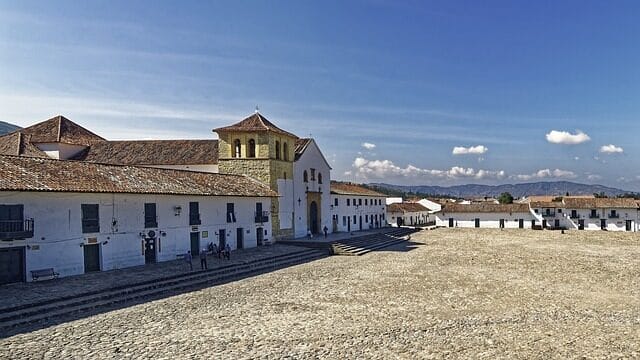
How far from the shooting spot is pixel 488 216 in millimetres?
60031

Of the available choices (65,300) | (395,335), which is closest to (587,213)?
(395,335)

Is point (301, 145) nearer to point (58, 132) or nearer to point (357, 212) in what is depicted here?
point (357, 212)

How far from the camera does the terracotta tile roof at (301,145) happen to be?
129 feet

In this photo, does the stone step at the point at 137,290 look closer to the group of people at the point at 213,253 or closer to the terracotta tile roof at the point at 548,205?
the group of people at the point at 213,253

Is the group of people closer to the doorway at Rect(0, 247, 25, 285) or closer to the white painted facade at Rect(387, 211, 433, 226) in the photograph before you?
the doorway at Rect(0, 247, 25, 285)

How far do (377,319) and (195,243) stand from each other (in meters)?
15.1

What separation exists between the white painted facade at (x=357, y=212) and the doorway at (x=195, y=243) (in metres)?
20.1

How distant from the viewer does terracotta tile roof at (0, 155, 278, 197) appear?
19031 millimetres

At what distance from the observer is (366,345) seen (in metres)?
11.5

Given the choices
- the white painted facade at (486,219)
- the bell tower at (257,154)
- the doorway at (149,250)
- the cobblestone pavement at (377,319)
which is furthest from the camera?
the white painted facade at (486,219)

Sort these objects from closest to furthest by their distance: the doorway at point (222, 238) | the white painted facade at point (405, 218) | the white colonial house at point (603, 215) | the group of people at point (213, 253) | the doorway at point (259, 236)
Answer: the group of people at point (213, 253) < the doorway at point (222, 238) < the doorway at point (259, 236) < the white colonial house at point (603, 215) < the white painted facade at point (405, 218)

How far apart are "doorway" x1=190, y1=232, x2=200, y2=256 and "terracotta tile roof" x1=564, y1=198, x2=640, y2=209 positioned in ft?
157

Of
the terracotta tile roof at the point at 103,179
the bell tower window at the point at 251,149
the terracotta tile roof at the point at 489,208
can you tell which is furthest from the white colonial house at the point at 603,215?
the terracotta tile roof at the point at 103,179

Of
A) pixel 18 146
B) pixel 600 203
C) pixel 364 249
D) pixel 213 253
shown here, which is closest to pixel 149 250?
pixel 213 253
